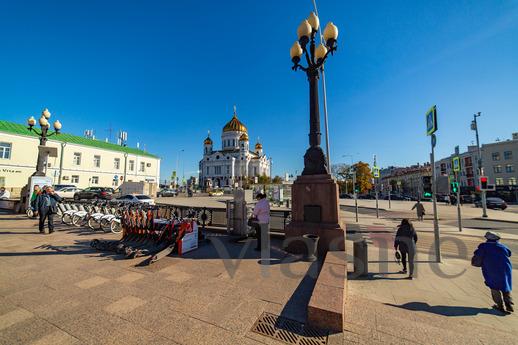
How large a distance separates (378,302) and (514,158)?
217 feet

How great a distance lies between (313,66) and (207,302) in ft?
25.7

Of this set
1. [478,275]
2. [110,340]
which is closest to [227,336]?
[110,340]

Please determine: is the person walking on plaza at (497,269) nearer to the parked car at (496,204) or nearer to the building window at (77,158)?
the parked car at (496,204)

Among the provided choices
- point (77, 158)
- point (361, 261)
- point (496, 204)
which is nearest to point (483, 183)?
point (496, 204)

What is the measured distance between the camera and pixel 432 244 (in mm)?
8969

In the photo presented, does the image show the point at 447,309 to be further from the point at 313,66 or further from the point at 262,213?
the point at 313,66

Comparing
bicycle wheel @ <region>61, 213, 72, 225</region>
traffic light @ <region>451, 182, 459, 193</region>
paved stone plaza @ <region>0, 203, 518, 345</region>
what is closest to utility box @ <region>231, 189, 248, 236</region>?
paved stone plaza @ <region>0, 203, 518, 345</region>

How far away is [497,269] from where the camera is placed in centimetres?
394

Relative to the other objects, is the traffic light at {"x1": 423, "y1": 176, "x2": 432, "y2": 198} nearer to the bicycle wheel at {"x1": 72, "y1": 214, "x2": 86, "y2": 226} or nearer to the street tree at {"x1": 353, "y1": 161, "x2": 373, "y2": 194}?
the bicycle wheel at {"x1": 72, "y1": 214, "x2": 86, "y2": 226}

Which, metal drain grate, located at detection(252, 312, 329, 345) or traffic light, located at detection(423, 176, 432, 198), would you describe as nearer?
metal drain grate, located at detection(252, 312, 329, 345)

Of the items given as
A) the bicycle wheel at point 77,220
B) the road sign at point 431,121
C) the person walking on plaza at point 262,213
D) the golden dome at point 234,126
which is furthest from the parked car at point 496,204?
the golden dome at point 234,126

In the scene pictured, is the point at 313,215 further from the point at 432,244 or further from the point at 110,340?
the point at 432,244

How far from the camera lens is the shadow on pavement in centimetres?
361

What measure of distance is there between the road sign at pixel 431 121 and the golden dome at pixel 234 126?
89.7 m
